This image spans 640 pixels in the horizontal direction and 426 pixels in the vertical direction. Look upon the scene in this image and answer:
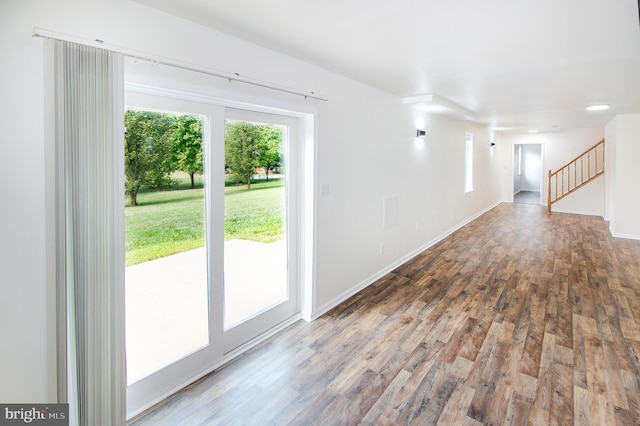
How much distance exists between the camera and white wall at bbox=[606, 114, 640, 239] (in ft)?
20.5

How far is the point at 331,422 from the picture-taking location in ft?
6.53

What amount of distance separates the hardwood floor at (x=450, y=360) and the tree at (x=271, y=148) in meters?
1.52

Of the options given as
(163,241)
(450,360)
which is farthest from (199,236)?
(450,360)

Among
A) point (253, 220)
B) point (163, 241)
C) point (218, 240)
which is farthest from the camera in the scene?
point (253, 220)

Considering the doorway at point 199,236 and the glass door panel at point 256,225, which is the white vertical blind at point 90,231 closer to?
the doorway at point 199,236

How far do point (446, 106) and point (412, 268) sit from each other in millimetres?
2355

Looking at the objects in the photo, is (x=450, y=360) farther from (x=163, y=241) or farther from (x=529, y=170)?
(x=529, y=170)

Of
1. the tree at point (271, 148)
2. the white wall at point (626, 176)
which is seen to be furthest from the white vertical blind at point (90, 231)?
the white wall at point (626, 176)

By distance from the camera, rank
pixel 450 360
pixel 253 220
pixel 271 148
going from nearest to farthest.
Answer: pixel 450 360
pixel 253 220
pixel 271 148

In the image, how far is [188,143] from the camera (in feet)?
7.43

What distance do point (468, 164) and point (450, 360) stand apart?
6319 millimetres

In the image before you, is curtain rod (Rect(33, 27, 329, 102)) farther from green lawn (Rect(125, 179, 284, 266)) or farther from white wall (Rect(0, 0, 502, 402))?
green lawn (Rect(125, 179, 284, 266))

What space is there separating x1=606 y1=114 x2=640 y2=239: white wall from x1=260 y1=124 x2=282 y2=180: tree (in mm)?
6940
